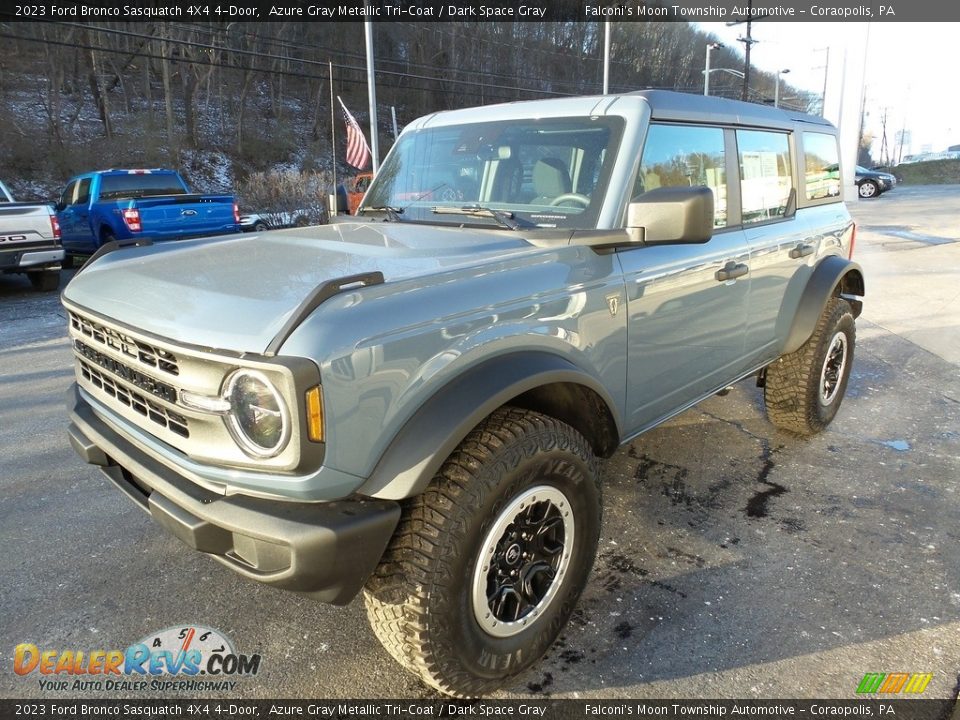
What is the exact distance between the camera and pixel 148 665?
2.38 meters

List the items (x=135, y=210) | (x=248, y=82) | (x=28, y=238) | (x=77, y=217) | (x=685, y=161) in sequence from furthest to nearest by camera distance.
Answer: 1. (x=248, y=82)
2. (x=77, y=217)
3. (x=135, y=210)
4. (x=28, y=238)
5. (x=685, y=161)

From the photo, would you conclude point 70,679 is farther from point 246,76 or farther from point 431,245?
point 246,76

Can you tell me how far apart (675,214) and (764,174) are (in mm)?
1784

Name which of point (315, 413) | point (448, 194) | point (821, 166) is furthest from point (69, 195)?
point (315, 413)

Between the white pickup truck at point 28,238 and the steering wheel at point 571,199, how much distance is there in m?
9.29

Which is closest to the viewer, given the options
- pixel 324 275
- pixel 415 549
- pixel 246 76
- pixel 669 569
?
pixel 415 549

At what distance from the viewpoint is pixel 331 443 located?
1.76 meters

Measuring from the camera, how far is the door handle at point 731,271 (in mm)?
3201

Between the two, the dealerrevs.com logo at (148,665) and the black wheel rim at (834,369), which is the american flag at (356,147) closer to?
the black wheel rim at (834,369)

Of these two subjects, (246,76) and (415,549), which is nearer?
(415,549)

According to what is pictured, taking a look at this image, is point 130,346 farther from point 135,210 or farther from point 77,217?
point 77,217

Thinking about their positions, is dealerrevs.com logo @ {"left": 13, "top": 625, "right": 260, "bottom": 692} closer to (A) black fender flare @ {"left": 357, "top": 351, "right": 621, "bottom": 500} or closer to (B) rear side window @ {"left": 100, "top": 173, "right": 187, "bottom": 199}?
(A) black fender flare @ {"left": 357, "top": 351, "right": 621, "bottom": 500}

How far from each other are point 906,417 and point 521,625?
389 cm

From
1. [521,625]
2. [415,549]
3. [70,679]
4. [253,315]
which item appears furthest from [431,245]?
[70,679]
